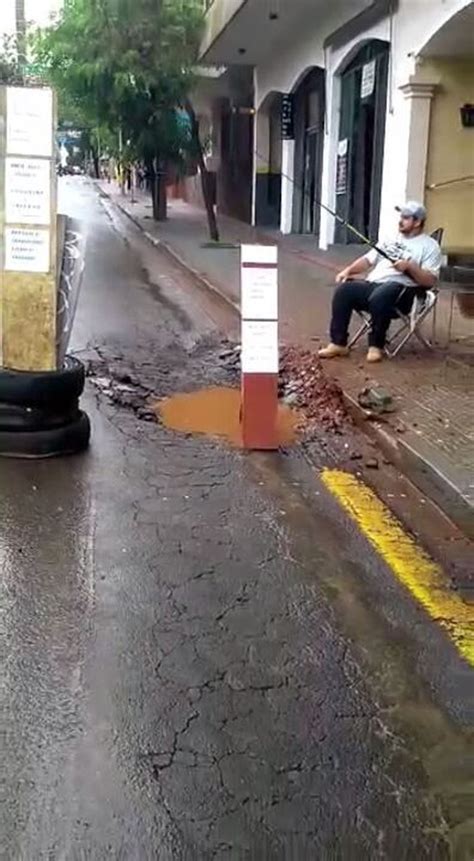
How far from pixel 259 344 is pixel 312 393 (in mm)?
1371

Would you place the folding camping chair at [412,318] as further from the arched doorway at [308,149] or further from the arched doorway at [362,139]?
the arched doorway at [308,149]

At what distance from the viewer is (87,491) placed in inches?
207

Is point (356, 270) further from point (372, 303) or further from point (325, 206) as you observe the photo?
point (325, 206)

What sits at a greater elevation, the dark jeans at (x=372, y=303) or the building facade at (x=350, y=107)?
the building facade at (x=350, y=107)

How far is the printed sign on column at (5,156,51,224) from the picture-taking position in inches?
221

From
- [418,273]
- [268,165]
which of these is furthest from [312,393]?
[268,165]

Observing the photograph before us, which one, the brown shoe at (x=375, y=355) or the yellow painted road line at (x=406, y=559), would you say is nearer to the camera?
the yellow painted road line at (x=406, y=559)

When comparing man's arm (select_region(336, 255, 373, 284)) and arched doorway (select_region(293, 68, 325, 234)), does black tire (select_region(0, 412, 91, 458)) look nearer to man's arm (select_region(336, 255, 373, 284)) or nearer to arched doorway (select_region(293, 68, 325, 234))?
man's arm (select_region(336, 255, 373, 284))

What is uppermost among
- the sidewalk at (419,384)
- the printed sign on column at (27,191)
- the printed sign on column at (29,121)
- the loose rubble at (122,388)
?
the printed sign on column at (29,121)

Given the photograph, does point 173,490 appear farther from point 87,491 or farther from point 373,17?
point 373,17

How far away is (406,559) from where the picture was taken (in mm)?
4535

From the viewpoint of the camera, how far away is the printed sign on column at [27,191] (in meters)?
5.61

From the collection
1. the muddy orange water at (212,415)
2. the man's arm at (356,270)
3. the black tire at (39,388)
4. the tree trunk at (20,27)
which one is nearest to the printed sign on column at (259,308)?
the muddy orange water at (212,415)

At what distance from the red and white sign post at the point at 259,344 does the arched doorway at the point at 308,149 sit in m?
15.6
